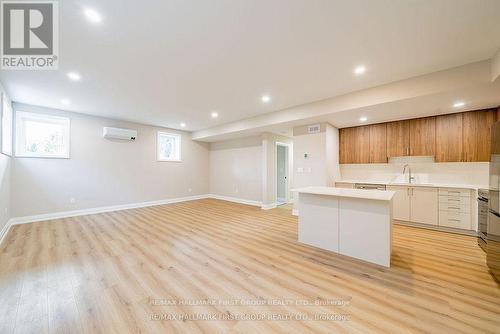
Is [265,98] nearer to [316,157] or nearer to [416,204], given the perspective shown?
[316,157]

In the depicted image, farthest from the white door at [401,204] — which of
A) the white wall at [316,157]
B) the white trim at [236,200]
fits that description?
the white trim at [236,200]

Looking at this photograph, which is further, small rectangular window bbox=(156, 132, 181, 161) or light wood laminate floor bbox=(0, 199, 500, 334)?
small rectangular window bbox=(156, 132, 181, 161)

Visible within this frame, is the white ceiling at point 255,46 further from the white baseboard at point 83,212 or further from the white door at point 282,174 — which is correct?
the white door at point 282,174

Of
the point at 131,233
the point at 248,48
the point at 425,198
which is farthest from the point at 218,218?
the point at 425,198

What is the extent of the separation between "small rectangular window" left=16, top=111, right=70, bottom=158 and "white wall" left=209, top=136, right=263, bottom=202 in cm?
454

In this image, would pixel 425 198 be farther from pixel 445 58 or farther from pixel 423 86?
pixel 445 58

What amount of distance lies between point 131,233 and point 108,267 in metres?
1.35

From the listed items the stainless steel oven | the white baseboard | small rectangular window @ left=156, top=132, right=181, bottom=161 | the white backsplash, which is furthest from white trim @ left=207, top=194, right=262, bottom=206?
the stainless steel oven

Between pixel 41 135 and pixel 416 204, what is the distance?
8.76 meters

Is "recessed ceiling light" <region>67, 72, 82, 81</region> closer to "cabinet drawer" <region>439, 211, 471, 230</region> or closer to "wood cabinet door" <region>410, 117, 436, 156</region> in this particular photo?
"wood cabinet door" <region>410, 117, 436, 156</region>

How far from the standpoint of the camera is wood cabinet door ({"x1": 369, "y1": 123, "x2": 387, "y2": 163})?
15.1 ft

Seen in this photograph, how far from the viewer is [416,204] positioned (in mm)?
3994

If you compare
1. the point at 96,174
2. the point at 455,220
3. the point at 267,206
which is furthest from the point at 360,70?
the point at 96,174

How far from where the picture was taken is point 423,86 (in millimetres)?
2949
